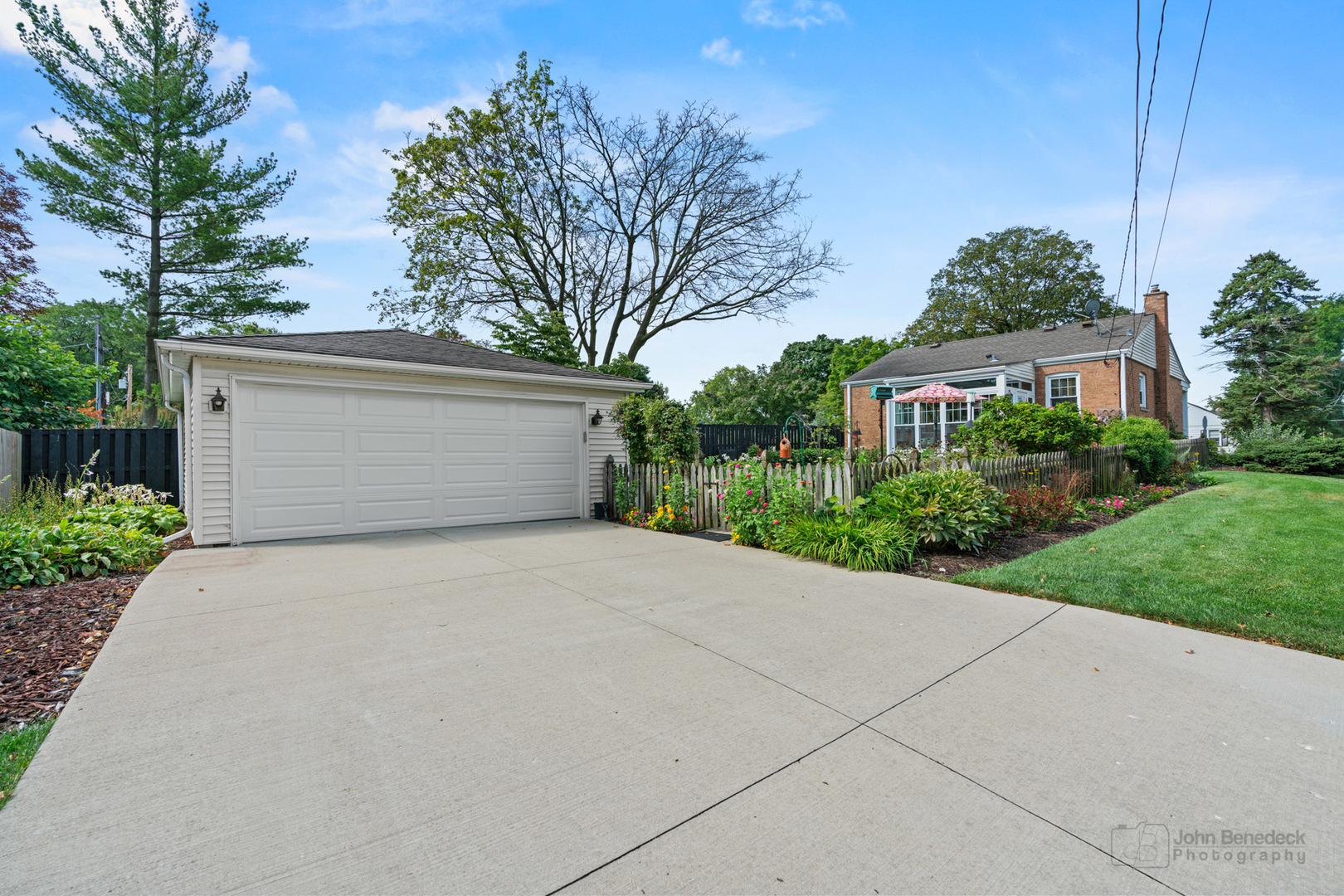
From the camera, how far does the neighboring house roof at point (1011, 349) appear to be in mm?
16891

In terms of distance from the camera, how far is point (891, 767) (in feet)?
6.94

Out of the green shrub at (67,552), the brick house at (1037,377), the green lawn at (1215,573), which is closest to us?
the green lawn at (1215,573)

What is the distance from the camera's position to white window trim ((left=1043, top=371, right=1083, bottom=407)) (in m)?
16.6

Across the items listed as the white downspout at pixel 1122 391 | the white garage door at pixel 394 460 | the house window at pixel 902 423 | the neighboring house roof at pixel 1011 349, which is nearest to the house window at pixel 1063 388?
the neighboring house roof at pixel 1011 349

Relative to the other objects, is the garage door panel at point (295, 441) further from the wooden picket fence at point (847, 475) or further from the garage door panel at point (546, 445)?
the wooden picket fence at point (847, 475)

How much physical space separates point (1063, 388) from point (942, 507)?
14.6 metres

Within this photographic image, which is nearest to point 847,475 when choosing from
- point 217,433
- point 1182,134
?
point 1182,134

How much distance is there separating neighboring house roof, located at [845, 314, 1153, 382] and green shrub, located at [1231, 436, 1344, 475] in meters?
4.65

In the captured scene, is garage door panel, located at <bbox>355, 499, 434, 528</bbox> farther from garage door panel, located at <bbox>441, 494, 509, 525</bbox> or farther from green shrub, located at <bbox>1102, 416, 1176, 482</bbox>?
green shrub, located at <bbox>1102, 416, 1176, 482</bbox>

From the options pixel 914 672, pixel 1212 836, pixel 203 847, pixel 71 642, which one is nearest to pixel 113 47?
pixel 71 642

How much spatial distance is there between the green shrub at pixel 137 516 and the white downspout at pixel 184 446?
17cm

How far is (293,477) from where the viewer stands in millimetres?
7273

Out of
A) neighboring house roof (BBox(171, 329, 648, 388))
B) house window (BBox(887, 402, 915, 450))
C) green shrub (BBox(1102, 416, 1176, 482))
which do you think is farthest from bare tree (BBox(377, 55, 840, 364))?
green shrub (BBox(1102, 416, 1176, 482))

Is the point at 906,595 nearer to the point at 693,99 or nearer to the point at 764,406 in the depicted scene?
the point at 693,99
